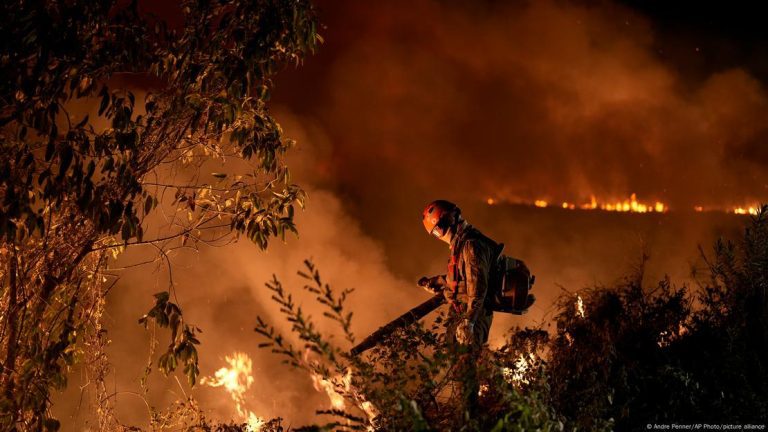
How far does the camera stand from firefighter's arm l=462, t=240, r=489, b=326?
458 cm

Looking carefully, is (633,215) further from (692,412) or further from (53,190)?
(53,190)

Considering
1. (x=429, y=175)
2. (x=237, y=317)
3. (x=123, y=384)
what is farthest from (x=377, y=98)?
(x=123, y=384)

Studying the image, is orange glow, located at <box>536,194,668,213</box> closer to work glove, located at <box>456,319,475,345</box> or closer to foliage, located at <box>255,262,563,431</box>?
work glove, located at <box>456,319,475,345</box>

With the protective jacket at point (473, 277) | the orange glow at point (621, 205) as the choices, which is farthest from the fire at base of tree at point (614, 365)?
the orange glow at point (621, 205)

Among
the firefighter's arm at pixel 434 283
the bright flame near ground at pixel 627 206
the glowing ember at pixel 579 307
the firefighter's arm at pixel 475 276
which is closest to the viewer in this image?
the firefighter's arm at pixel 475 276

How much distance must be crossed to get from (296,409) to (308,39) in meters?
8.20

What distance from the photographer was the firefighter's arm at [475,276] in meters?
4.58

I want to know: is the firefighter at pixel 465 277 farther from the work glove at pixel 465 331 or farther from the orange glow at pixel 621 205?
the orange glow at pixel 621 205

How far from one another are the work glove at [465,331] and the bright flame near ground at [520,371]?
1.25ft

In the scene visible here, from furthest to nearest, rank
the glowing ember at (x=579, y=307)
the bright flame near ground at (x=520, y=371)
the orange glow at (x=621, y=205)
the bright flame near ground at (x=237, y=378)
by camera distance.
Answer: the orange glow at (x=621, y=205), the bright flame near ground at (x=237, y=378), the glowing ember at (x=579, y=307), the bright flame near ground at (x=520, y=371)

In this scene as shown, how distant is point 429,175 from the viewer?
14484 mm

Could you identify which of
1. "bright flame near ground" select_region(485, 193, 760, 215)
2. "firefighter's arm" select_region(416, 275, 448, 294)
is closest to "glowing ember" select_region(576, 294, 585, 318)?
"firefighter's arm" select_region(416, 275, 448, 294)

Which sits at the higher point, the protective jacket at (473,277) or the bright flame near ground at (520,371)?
the protective jacket at (473,277)

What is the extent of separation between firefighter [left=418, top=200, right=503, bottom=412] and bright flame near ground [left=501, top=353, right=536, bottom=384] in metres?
0.33
